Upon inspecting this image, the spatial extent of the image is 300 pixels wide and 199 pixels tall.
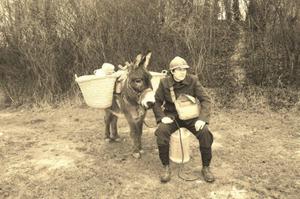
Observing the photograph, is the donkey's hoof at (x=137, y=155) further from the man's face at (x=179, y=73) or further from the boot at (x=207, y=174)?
the man's face at (x=179, y=73)

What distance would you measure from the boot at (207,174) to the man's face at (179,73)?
124cm

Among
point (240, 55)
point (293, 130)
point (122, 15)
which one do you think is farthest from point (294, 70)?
point (122, 15)

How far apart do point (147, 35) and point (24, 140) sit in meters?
3.90

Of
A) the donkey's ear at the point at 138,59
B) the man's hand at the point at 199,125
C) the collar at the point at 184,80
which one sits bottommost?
the man's hand at the point at 199,125

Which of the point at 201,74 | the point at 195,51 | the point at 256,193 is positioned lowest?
the point at 256,193

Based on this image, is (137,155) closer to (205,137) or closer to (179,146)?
(179,146)

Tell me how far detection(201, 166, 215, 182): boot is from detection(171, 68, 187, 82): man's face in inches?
48.9

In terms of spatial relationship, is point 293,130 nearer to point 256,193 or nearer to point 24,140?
point 256,193

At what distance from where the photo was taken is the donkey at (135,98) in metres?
5.14

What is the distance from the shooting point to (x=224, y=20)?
9156 millimetres

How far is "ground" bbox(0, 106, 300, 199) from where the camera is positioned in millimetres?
4828

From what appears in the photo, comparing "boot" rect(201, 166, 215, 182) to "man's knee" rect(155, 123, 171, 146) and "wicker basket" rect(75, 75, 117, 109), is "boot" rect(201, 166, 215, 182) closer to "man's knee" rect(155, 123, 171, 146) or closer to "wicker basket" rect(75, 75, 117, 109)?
"man's knee" rect(155, 123, 171, 146)

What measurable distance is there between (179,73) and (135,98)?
909mm

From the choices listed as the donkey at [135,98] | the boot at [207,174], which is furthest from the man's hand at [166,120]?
the boot at [207,174]
